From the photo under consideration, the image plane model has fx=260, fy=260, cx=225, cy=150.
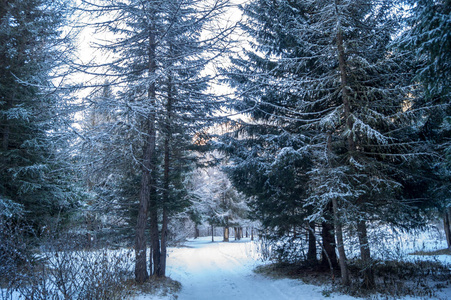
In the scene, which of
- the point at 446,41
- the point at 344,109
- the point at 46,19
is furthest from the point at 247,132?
the point at 46,19

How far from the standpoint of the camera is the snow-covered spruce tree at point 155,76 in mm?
6644

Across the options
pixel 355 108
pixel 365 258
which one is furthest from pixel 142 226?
pixel 355 108

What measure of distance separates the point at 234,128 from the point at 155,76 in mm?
4950

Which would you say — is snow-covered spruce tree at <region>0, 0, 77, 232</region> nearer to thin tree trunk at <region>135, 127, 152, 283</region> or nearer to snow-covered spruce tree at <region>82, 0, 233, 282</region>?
snow-covered spruce tree at <region>82, 0, 233, 282</region>

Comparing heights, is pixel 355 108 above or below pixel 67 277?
above

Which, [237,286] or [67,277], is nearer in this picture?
[67,277]

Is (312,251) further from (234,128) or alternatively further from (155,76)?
(155,76)

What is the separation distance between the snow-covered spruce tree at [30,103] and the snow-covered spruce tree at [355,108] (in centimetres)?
607

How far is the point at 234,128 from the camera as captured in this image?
428 inches

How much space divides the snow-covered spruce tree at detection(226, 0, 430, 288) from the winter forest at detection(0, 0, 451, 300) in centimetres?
6

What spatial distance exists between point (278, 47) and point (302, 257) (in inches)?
348

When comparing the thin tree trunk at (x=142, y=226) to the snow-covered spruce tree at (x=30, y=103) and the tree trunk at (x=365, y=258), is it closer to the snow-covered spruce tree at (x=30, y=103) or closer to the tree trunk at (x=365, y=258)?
the snow-covered spruce tree at (x=30, y=103)

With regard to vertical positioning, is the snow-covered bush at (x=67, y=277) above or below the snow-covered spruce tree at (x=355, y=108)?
below

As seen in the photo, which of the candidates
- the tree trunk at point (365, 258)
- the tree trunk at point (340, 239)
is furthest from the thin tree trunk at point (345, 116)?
the tree trunk at point (365, 258)
